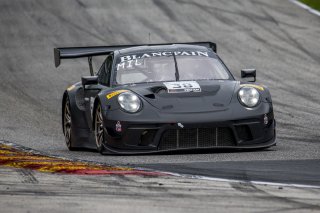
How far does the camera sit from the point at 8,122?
14.6m

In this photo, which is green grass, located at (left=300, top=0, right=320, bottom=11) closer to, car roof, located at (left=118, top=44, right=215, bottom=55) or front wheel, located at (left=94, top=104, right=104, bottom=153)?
car roof, located at (left=118, top=44, right=215, bottom=55)

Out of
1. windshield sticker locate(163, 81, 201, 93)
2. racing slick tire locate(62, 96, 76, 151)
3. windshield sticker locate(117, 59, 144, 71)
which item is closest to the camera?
windshield sticker locate(163, 81, 201, 93)

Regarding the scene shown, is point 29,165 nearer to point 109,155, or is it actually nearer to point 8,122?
point 109,155

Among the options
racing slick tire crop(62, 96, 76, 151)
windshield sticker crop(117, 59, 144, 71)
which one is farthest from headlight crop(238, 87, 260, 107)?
racing slick tire crop(62, 96, 76, 151)

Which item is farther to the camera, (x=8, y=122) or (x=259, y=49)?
(x=259, y=49)

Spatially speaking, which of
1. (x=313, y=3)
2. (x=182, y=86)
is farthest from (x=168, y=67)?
(x=313, y=3)

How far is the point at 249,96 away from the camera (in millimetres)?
10562

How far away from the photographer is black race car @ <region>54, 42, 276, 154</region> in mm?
10258

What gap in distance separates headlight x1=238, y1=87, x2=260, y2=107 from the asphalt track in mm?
510

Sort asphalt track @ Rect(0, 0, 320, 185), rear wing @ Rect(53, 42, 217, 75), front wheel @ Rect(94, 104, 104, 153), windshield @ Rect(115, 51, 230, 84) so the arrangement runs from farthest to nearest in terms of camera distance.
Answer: rear wing @ Rect(53, 42, 217, 75) < windshield @ Rect(115, 51, 230, 84) < front wheel @ Rect(94, 104, 104, 153) < asphalt track @ Rect(0, 0, 320, 185)

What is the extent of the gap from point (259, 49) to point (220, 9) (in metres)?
3.92

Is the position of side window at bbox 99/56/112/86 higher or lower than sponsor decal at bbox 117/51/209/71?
lower

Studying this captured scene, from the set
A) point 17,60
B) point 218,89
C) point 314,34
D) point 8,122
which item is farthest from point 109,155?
point 314,34

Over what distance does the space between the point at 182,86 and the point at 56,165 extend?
2.15 metres
